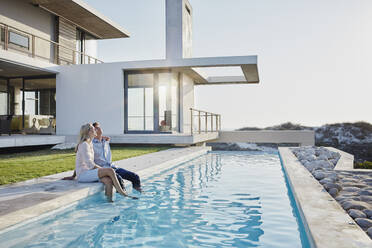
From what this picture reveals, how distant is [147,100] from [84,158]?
9374 millimetres

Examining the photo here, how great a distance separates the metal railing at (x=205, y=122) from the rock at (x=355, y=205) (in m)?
10.3

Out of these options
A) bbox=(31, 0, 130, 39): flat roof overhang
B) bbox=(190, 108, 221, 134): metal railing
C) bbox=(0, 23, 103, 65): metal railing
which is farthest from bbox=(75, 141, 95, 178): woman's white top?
bbox=(31, 0, 130, 39): flat roof overhang

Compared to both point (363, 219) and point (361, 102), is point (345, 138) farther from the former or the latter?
point (363, 219)

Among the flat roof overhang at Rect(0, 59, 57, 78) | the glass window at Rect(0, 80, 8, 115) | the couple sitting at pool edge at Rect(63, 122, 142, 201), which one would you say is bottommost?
the couple sitting at pool edge at Rect(63, 122, 142, 201)

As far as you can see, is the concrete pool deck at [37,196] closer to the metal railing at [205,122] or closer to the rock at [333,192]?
the rock at [333,192]

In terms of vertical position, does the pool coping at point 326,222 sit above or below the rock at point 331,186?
below

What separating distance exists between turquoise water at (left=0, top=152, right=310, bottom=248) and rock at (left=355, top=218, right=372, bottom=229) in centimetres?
52

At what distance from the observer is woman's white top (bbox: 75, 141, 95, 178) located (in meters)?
4.80

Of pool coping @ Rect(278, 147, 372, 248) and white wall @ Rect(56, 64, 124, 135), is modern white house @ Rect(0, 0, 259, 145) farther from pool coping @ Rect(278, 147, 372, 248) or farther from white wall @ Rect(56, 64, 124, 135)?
pool coping @ Rect(278, 147, 372, 248)

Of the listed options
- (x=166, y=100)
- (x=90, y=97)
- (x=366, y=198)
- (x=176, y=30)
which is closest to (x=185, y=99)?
(x=166, y=100)

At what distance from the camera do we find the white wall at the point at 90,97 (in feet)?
45.2

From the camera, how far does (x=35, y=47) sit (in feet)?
49.9

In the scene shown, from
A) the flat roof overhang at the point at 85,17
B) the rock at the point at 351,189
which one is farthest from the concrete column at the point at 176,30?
the rock at the point at 351,189

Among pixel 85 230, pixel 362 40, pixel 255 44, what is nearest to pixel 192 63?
pixel 255 44
